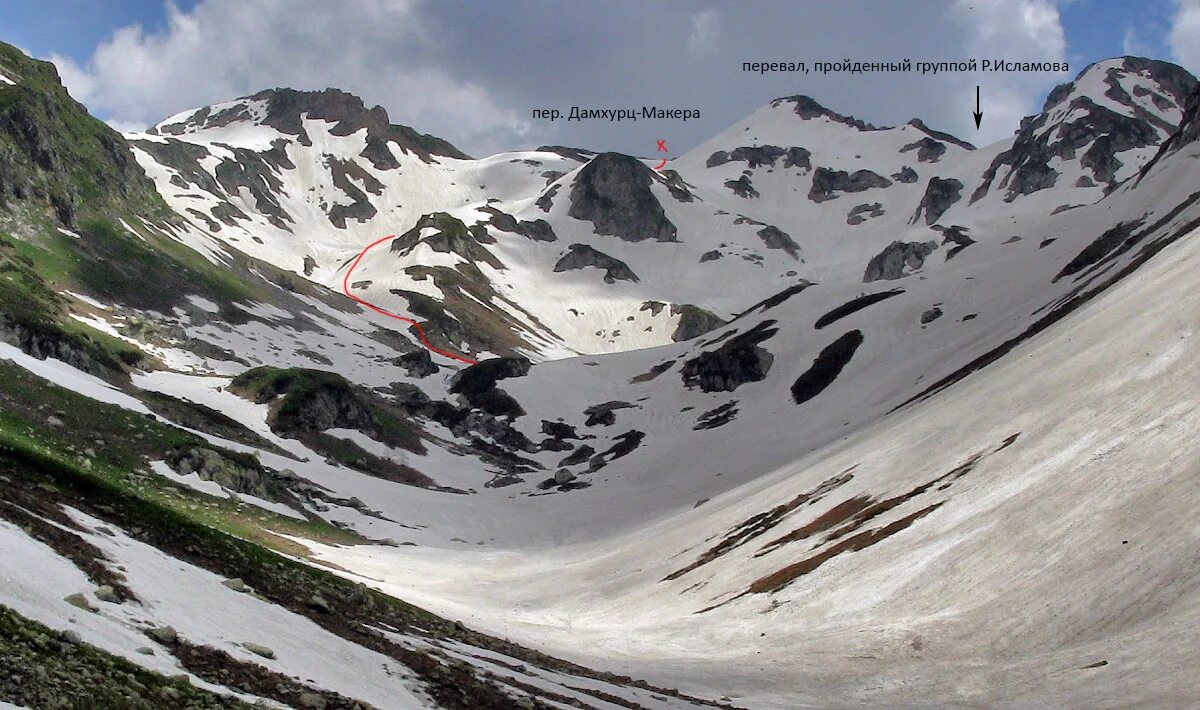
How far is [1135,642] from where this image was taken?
2655cm

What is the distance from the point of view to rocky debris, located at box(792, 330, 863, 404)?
412 ft

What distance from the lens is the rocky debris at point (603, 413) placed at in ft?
466

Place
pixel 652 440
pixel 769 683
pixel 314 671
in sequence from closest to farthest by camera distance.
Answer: pixel 314 671 < pixel 769 683 < pixel 652 440

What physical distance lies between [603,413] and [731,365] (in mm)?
20044

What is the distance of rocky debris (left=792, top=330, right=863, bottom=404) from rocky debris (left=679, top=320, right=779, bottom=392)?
33.4 feet

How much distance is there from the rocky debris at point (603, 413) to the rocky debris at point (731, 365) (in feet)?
36.2

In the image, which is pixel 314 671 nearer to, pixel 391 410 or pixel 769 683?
pixel 769 683

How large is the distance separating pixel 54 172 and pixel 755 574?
122 m

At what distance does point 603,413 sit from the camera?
144500 millimetres

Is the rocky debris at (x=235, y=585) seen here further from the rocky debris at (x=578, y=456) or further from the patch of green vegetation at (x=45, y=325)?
the rocky debris at (x=578, y=456)

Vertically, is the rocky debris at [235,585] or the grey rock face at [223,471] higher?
the grey rock face at [223,471]

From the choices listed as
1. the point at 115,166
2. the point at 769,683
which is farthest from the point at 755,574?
the point at 115,166

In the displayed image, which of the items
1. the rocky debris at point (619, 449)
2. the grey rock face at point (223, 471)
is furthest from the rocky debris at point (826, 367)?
the grey rock face at point (223, 471)

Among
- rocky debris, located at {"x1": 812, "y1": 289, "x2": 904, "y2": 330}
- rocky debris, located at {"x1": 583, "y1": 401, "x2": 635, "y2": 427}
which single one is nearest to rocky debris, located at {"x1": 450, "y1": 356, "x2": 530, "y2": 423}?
rocky debris, located at {"x1": 583, "y1": 401, "x2": 635, "y2": 427}
